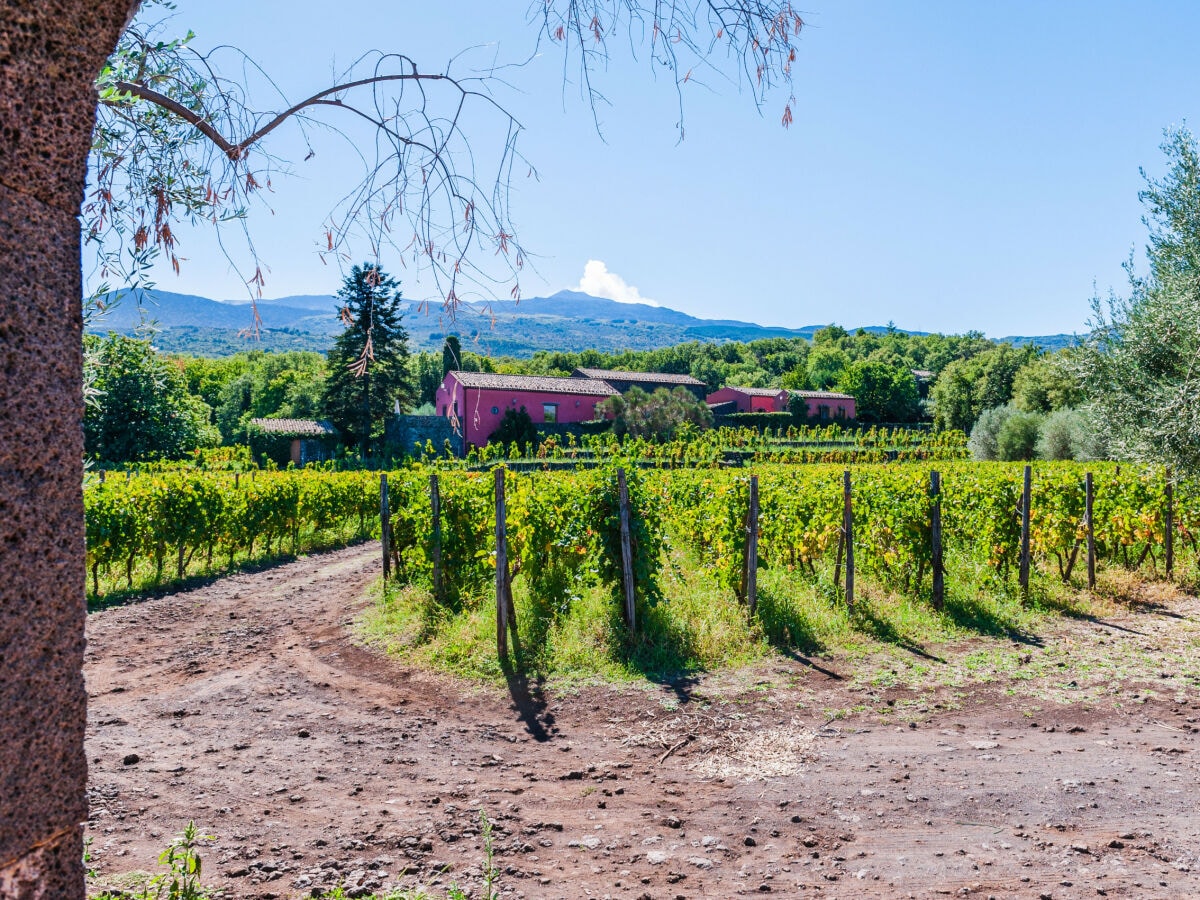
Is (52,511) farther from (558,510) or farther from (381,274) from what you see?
(558,510)

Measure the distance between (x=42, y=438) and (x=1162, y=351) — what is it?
45.0 ft

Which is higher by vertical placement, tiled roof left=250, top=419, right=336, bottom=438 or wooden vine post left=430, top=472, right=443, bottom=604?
tiled roof left=250, top=419, right=336, bottom=438

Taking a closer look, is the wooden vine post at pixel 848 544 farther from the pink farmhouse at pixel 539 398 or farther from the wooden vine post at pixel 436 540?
the pink farmhouse at pixel 539 398

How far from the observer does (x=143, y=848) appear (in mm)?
3807

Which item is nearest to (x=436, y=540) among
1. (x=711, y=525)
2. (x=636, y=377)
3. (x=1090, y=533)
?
(x=711, y=525)

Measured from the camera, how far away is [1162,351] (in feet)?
36.6

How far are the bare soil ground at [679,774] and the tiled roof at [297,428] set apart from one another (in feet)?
112

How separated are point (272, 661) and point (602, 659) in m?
3.60

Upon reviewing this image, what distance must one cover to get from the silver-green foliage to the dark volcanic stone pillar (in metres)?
12.4

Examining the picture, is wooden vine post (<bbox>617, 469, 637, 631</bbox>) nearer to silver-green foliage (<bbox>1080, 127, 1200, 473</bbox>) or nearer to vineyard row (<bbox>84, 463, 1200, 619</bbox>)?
vineyard row (<bbox>84, 463, 1200, 619</bbox>)

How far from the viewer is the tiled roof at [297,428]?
4053cm

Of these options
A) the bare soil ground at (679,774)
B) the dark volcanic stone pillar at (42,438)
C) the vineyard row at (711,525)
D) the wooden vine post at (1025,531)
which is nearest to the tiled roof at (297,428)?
Result: the vineyard row at (711,525)

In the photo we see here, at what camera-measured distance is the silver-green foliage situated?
34.1 ft

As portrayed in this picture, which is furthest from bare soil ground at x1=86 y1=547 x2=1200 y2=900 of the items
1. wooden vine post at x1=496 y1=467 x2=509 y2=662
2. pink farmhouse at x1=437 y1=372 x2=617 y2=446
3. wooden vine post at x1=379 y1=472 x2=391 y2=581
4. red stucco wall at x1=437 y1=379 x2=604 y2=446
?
pink farmhouse at x1=437 y1=372 x2=617 y2=446
